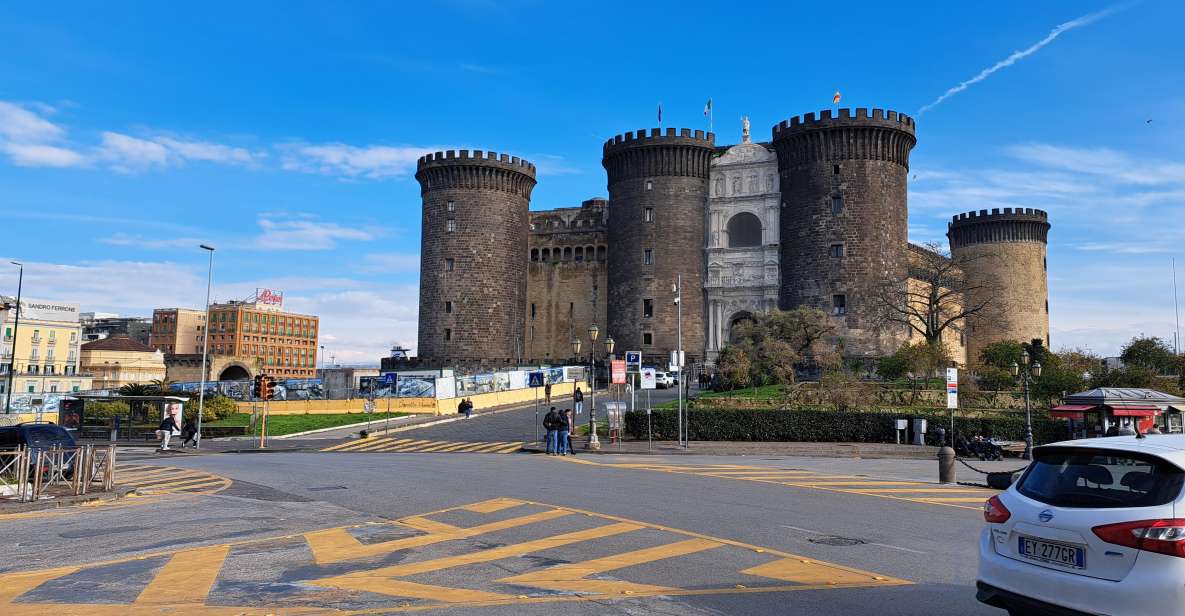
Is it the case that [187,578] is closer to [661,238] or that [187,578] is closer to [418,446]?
[418,446]

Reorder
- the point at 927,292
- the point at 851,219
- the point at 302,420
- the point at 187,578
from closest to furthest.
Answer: the point at 187,578, the point at 302,420, the point at 851,219, the point at 927,292

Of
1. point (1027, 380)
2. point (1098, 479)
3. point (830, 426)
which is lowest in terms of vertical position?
point (830, 426)

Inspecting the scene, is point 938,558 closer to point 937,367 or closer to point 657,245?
point 937,367

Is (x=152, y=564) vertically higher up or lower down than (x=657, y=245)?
lower down

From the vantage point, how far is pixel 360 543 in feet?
35.2

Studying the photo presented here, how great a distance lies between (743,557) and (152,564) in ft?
20.4

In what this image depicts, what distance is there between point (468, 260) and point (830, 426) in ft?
140

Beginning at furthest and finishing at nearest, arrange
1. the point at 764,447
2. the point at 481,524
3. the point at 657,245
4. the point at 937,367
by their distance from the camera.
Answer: the point at 657,245, the point at 937,367, the point at 764,447, the point at 481,524

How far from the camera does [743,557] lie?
9.77 meters

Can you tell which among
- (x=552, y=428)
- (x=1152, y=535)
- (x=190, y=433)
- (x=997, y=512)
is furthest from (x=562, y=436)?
(x=1152, y=535)

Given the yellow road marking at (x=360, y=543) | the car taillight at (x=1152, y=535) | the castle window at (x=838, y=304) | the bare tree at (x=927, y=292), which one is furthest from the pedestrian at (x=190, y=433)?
the castle window at (x=838, y=304)

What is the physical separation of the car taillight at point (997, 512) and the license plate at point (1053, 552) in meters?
0.21

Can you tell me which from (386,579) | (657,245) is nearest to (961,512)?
(386,579)

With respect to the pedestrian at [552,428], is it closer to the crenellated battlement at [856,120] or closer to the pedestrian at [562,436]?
the pedestrian at [562,436]
